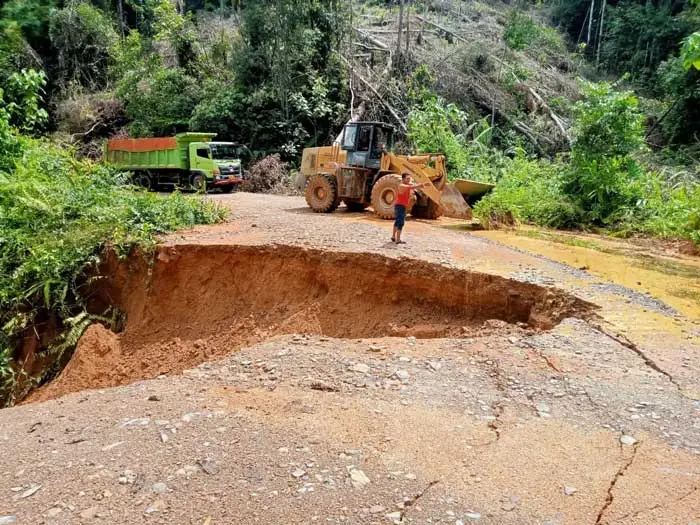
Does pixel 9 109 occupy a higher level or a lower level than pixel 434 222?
higher

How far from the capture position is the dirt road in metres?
2.80

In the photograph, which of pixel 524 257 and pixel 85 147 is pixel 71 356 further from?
pixel 85 147

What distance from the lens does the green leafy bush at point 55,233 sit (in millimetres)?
7508

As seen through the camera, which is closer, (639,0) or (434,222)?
(434,222)

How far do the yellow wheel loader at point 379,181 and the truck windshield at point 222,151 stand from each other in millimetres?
6634

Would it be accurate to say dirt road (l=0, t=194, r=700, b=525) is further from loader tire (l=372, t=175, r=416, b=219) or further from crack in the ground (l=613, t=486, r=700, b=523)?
loader tire (l=372, t=175, r=416, b=219)

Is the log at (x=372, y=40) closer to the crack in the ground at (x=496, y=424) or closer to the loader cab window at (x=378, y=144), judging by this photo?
the loader cab window at (x=378, y=144)

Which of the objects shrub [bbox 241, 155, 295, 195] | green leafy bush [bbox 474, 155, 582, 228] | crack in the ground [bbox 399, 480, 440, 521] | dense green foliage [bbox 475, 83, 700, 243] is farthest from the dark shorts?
shrub [bbox 241, 155, 295, 195]

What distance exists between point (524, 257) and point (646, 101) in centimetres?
1979

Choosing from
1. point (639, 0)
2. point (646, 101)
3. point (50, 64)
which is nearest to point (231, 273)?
point (646, 101)

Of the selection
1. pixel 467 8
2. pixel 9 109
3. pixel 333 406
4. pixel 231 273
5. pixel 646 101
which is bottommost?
pixel 231 273

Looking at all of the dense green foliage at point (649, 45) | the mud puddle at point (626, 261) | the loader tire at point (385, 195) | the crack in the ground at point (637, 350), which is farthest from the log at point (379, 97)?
the crack in the ground at point (637, 350)

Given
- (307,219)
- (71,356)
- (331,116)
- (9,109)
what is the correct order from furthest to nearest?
(331,116) → (307,219) → (9,109) → (71,356)

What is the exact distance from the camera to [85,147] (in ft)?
77.6
